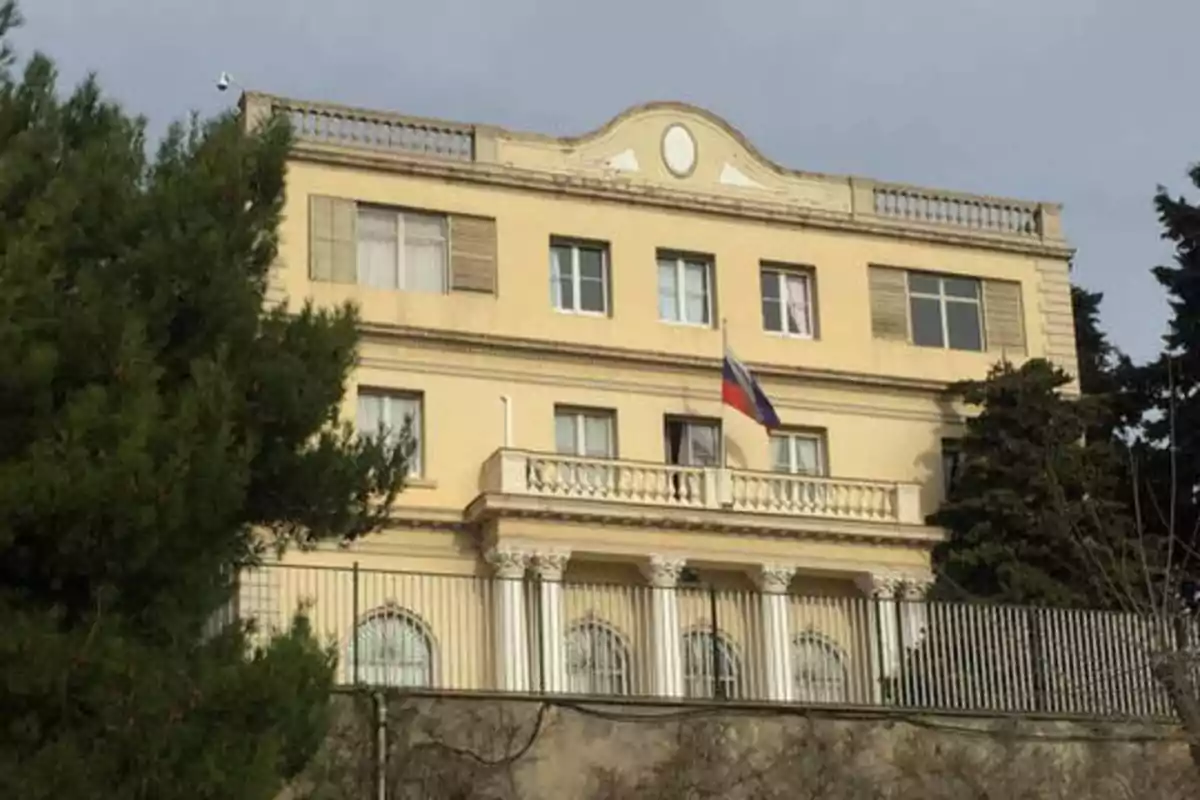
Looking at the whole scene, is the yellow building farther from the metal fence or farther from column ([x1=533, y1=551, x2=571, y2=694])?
the metal fence

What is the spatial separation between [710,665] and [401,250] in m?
13.0

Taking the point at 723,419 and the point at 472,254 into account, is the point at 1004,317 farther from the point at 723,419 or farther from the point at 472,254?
the point at 472,254

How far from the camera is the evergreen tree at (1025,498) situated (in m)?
33.6

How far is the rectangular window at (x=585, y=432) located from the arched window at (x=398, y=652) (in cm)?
1361

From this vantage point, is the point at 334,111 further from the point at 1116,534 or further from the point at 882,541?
the point at 1116,534

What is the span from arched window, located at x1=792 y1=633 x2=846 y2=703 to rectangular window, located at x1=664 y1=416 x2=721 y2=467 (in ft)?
45.6

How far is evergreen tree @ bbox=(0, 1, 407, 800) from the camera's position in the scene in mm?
13016

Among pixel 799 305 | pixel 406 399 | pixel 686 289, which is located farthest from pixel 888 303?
pixel 406 399

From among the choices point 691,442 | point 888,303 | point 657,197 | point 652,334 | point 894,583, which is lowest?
point 894,583

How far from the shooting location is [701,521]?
3422 cm

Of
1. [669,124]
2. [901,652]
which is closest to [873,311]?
[669,124]

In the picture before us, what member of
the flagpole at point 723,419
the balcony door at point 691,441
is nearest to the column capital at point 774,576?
the flagpole at point 723,419

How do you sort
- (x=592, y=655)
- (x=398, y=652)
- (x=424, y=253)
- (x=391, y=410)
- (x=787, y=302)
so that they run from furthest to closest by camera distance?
(x=787, y=302) < (x=424, y=253) < (x=391, y=410) < (x=592, y=655) < (x=398, y=652)

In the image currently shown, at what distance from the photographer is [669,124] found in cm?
3759
